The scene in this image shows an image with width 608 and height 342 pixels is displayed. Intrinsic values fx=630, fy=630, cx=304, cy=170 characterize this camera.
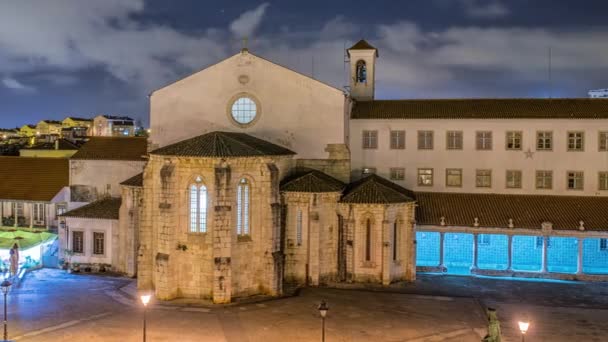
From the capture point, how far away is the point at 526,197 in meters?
37.9

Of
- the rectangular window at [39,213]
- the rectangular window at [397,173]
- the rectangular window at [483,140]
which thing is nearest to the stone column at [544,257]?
the rectangular window at [483,140]

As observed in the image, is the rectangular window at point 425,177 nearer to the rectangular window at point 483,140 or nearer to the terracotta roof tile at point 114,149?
the rectangular window at point 483,140

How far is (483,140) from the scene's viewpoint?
38.5 m

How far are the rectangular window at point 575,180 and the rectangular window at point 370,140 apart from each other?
38.4 feet

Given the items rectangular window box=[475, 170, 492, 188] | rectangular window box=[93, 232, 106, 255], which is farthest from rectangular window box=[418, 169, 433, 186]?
rectangular window box=[93, 232, 106, 255]

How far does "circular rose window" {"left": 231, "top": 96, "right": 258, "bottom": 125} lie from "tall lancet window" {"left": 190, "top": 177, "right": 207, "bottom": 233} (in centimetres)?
803

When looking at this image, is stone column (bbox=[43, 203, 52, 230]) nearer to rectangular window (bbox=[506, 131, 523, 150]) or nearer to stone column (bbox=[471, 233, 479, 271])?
stone column (bbox=[471, 233, 479, 271])

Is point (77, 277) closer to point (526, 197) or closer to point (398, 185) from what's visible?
point (398, 185)

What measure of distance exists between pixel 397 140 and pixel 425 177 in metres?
2.88

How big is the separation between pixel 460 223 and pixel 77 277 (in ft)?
70.9

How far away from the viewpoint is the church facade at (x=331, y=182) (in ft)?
98.2

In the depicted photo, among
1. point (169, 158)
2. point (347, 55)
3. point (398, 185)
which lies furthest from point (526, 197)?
point (169, 158)

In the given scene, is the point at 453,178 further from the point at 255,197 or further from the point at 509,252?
the point at 255,197

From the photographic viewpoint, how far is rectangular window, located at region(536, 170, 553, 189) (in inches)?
1495
